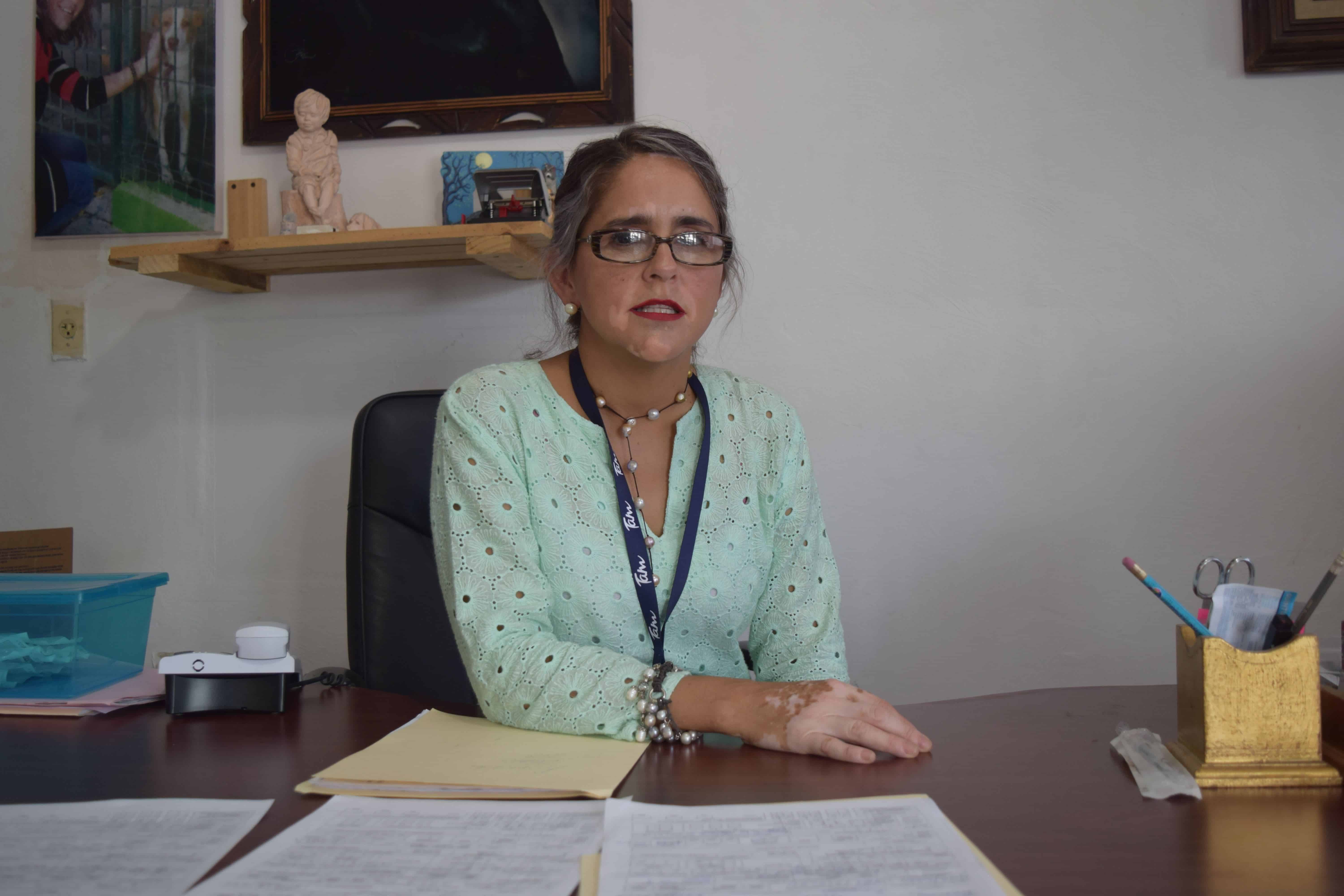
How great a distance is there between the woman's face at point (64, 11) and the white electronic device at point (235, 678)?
195 cm

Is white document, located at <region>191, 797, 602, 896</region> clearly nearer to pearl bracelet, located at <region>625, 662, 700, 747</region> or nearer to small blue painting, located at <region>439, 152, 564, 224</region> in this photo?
pearl bracelet, located at <region>625, 662, 700, 747</region>

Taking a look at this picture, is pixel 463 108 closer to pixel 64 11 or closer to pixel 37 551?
pixel 64 11

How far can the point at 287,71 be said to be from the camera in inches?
87.5

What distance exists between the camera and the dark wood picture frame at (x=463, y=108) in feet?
6.99

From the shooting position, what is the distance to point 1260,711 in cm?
83

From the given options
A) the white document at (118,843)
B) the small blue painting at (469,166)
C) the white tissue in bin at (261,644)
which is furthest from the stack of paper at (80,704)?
the small blue painting at (469,166)

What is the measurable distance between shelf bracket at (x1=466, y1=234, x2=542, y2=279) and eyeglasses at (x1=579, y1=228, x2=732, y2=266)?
20.0 inches

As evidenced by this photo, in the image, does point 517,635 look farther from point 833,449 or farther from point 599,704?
point 833,449

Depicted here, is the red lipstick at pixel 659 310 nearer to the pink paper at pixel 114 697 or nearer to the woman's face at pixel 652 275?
the woman's face at pixel 652 275

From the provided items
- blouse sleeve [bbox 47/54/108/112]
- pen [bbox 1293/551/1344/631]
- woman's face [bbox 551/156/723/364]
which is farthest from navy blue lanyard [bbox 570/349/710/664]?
blouse sleeve [bbox 47/54/108/112]

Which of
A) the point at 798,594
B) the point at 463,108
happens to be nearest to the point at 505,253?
the point at 463,108

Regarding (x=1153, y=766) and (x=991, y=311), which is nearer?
(x=1153, y=766)

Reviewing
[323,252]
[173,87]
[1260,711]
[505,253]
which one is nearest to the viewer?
[1260,711]

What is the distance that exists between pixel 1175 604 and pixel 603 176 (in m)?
0.97
